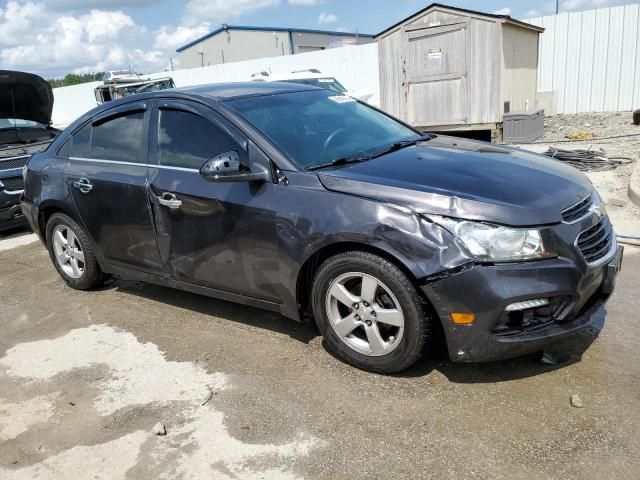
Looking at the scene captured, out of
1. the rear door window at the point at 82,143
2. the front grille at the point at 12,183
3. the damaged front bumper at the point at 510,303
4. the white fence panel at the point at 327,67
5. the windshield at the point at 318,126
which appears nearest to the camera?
the damaged front bumper at the point at 510,303

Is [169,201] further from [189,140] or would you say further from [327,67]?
[327,67]

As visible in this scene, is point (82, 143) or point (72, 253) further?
point (72, 253)

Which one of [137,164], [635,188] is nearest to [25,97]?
[137,164]

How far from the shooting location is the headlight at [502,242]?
2803 mm

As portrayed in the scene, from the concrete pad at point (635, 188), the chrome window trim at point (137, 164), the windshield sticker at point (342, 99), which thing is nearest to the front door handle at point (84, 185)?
the chrome window trim at point (137, 164)

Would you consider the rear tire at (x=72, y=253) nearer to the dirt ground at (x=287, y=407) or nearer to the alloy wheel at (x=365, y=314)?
the dirt ground at (x=287, y=407)

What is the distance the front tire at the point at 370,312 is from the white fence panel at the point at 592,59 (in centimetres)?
1402

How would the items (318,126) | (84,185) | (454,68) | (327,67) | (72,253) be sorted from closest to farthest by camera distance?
1. (318,126)
2. (84,185)
3. (72,253)
4. (454,68)
5. (327,67)

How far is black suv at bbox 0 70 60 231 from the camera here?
7535mm

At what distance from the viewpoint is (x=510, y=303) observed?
9.16 ft

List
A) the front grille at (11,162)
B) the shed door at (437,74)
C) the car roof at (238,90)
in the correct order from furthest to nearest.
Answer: the shed door at (437,74)
the front grille at (11,162)
the car roof at (238,90)

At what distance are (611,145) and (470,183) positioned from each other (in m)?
8.38

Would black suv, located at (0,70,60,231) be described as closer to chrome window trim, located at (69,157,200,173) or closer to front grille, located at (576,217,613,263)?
chrome window trim, located at (69,157,200,173)

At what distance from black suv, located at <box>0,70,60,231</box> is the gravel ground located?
710 cm
